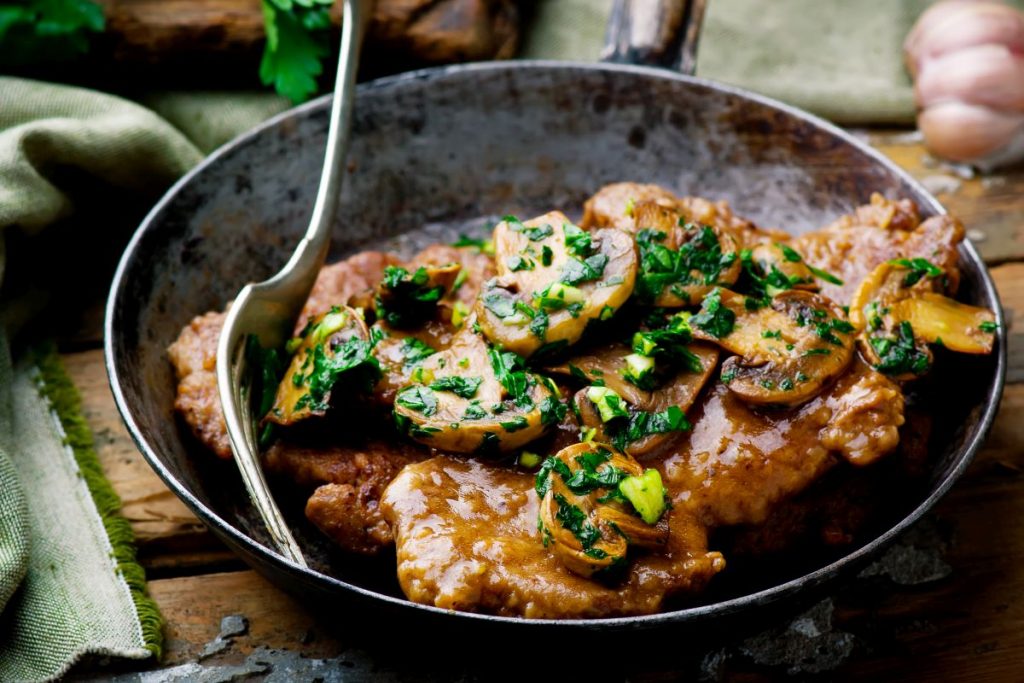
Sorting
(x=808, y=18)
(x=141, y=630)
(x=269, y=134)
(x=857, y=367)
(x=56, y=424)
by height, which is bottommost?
(x=141, y=630)

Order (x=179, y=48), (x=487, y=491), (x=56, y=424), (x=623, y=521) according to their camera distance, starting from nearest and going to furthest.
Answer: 1. (x=623, y=521)
2. (x=487, y=491)
3. (x=56, y=424)
4. (x=179, y=48)

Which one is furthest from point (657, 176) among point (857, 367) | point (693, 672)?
point (693, 672)

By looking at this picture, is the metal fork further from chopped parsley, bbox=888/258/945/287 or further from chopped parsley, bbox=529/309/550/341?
chopped parsley, bbox=888/258/945/287

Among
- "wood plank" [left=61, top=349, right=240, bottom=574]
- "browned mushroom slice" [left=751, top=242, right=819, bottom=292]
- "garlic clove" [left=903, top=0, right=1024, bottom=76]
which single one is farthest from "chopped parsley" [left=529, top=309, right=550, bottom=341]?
"garlic clove" [left=903, top=0, right=1024, bottom=76]

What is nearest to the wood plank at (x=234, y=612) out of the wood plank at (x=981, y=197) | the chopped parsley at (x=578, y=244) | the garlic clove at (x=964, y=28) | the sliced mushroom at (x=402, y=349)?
the sliced mushroom at (x=402, y=349)

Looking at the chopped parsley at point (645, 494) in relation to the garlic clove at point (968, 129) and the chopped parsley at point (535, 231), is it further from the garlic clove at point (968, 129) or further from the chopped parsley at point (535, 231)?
the garlic clove at point (968, 129)

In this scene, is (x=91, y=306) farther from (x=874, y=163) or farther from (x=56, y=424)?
(x=874, y=163)

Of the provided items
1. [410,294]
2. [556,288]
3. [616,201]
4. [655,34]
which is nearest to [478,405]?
[556,288]

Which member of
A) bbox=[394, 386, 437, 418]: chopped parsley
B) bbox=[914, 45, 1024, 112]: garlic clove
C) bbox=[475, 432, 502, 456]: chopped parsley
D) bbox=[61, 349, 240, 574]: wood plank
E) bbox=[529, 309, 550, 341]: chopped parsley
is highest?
bbox=[914, 45, 1024, 112]: garlic clove
